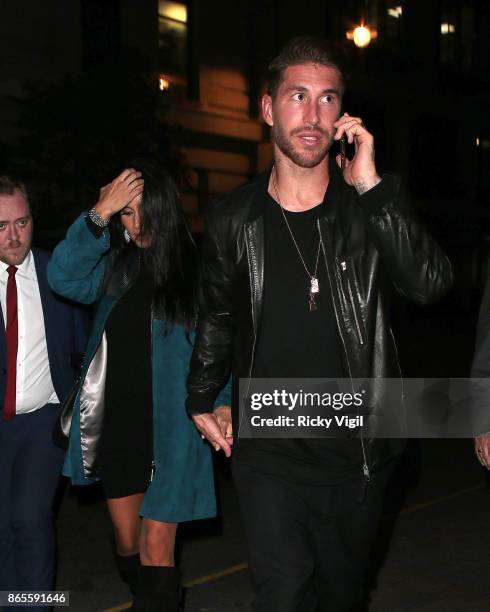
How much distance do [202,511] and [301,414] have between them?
117 centimetres

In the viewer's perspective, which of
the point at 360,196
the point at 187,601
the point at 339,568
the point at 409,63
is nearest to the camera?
the point at 360,196

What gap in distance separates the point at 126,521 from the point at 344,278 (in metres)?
1.75

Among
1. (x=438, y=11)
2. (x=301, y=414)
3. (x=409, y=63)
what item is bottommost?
(x=301, y=414)

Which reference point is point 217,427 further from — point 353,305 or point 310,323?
point 353,305

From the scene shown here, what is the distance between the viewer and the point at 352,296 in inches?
116

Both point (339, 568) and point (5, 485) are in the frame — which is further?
point (5, 485)

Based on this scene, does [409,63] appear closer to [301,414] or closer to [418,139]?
[418,139]

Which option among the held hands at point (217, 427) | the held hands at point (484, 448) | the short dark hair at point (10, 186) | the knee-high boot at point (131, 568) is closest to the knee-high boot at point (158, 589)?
the knee-high boot at point (131, 568)

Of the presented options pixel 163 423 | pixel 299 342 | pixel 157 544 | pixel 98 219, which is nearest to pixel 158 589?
pixel 157 544

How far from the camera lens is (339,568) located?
10.00 ft

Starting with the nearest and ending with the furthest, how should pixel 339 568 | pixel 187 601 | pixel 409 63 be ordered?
pixel 339 568 → pixel 187 601 → pixel 409 63

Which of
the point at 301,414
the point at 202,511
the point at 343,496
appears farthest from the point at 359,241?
the point at 202,511

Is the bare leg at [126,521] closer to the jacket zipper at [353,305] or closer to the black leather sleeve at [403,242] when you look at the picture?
the jacket zipper at [353,305]

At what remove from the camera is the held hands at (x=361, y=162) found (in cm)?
280
